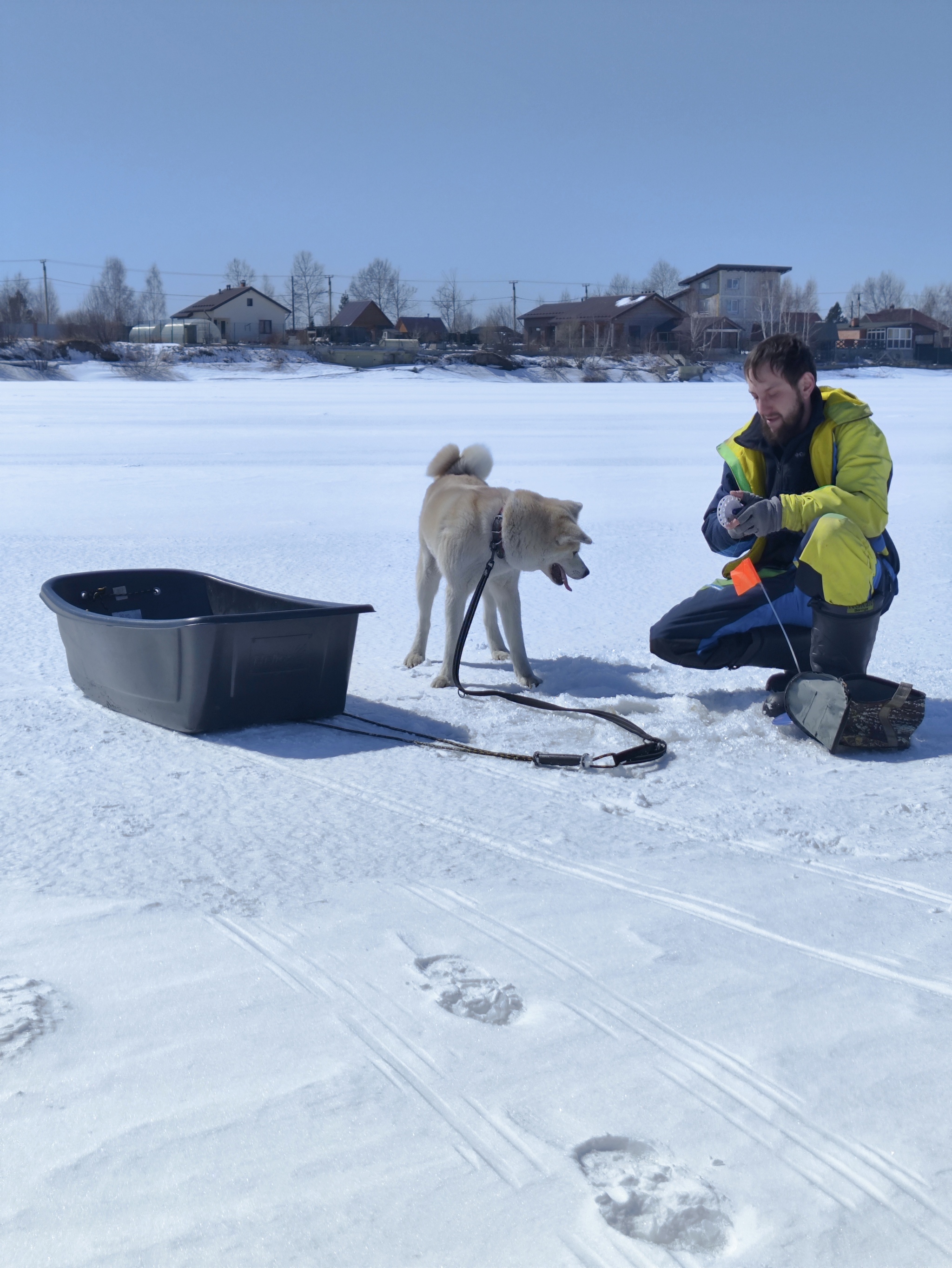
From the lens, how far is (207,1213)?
1.35 m

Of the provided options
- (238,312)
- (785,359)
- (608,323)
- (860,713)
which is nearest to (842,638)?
(860,713)

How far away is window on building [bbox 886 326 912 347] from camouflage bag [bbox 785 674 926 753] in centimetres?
7878

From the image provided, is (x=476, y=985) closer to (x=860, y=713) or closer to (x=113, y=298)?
(x=860, y=713)

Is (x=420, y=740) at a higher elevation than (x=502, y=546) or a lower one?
lower

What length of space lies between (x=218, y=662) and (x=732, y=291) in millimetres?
70048

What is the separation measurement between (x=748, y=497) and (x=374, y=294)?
84.6 meters

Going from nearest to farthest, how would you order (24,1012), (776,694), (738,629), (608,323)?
(24,1012) < (776,694) < (738,629) < (608,323)

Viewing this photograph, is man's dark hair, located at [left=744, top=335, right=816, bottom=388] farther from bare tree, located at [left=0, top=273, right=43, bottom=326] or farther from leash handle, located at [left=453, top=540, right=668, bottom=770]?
bare tree, located at [left=0, top=273, right=43, bottom=326]

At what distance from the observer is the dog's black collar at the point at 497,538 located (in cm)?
395

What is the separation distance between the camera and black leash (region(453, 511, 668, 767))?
307 centimetres

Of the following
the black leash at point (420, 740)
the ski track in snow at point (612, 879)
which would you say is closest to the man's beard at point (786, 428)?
the black leash at point (420, 740)

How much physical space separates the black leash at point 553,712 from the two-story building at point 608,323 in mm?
51073

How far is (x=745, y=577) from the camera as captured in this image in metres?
3.44

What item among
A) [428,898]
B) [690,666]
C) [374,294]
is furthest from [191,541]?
[374,294]
